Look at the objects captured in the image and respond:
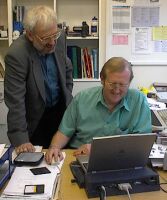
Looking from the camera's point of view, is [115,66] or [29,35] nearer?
[115,66]

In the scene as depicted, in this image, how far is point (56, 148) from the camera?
76.0 inches

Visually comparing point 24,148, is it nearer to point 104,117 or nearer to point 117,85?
point 104,117

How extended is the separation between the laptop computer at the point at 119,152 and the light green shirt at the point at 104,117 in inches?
15.6

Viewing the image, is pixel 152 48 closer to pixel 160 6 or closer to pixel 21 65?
pixel 160 6

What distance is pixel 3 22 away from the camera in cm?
370

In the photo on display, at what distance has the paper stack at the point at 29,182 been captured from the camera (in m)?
1.46

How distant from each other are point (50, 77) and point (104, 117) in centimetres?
62

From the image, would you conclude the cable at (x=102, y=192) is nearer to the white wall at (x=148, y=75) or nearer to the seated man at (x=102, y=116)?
the seated man at (x=102, y=116)

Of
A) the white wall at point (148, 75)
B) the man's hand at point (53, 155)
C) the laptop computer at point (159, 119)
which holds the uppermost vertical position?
the white wall at point (148, 75)

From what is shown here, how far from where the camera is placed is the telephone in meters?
3.11

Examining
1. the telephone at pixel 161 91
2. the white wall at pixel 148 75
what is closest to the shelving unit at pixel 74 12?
the white wall at pixel 148 75

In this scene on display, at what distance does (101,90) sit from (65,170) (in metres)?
0.54

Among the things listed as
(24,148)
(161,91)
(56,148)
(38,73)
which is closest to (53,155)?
(56,148)

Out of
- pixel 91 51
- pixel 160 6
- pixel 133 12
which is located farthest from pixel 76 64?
pixel 160 6
